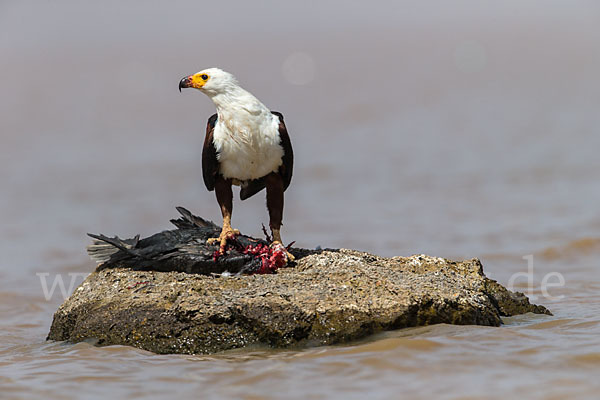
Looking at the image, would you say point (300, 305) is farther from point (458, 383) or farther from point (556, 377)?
point (556, 377)

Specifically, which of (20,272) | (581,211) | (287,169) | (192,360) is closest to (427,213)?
(581,211)

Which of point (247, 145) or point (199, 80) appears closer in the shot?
point (247, 145)

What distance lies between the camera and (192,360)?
609 centimetres

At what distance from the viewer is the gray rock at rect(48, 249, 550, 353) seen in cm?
620

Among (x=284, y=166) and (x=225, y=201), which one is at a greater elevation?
(x=284, y=166)

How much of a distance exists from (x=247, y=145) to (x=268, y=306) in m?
1.44

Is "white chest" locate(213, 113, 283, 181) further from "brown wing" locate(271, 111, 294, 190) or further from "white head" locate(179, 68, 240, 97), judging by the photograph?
"white head" locate(179, 68, 240, 97)

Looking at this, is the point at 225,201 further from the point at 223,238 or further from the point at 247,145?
the point at 247,145

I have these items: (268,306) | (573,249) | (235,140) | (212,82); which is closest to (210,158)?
(235,140)

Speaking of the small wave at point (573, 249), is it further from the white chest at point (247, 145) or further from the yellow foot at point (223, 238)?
the yellow foot at point (223, 238)

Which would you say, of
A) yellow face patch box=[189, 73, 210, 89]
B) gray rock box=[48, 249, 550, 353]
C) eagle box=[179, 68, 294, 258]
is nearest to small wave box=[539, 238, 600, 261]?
gray rock box=[48, 249, 550, 353]

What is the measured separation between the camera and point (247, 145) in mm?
6965

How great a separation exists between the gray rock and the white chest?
35.1 inches

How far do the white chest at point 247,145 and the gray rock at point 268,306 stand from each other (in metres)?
0.89
